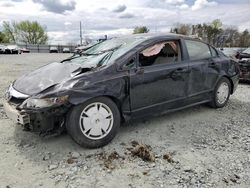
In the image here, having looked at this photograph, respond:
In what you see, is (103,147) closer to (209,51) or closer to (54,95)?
(54,95)

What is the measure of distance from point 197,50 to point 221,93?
106 centimetres

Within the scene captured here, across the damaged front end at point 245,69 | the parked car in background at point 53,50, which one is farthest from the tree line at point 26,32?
the damaged front end at point 245,69

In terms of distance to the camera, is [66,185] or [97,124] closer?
[66,185]

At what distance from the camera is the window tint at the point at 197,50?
488 cm

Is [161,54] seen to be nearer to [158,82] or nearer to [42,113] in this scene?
[158,82]

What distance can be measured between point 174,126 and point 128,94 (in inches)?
42.4

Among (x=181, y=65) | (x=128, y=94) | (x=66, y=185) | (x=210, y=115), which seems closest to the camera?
(x=66, y=185)

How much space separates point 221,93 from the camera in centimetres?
550

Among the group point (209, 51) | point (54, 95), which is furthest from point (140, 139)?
point (209, 51)

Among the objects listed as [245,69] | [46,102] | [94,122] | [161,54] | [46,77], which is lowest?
[94,122]

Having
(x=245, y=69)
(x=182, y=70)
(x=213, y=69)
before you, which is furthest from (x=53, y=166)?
(x=245, y=69)

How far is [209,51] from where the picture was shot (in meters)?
5.32

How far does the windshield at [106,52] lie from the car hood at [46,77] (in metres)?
0.21

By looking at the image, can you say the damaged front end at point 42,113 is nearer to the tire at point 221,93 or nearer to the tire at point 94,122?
the tire at point 94,122
